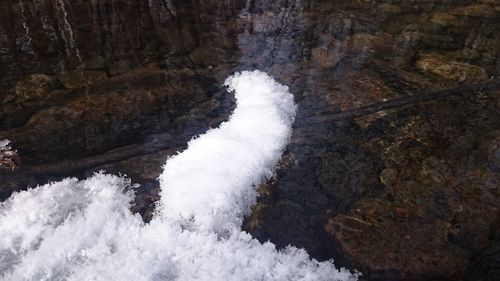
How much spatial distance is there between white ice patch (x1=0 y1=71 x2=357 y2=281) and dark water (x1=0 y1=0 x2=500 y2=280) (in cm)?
19

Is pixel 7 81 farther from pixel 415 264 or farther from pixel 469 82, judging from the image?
pixel 469 82

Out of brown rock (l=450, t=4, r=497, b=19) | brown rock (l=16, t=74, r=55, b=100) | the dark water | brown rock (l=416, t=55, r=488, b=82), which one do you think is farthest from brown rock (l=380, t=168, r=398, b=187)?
brown rock (l=450, t=4, r=497, b=19)

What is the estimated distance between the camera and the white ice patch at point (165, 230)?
3449mm

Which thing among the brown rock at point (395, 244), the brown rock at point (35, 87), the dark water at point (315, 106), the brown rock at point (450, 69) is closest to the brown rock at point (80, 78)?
the dark water at point (315, 106)

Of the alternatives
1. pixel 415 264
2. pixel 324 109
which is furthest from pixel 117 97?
pixel 415 264

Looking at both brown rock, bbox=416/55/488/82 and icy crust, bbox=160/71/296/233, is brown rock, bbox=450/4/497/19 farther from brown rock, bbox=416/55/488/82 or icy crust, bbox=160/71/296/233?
icy crust, bbox=160/71/296/233

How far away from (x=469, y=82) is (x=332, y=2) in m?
3.24

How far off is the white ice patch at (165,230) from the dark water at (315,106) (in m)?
0.19

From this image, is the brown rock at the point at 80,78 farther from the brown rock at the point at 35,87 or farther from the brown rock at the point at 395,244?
the brown rock at the point at 395,244

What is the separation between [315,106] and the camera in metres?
5.29

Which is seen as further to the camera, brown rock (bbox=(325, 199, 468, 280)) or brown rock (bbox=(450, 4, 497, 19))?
brown rock (bbox=(450, 4, 497, 19))

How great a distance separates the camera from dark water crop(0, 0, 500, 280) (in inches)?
151

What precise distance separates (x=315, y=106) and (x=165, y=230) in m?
2.53

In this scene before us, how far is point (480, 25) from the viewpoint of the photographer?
7.27 m
